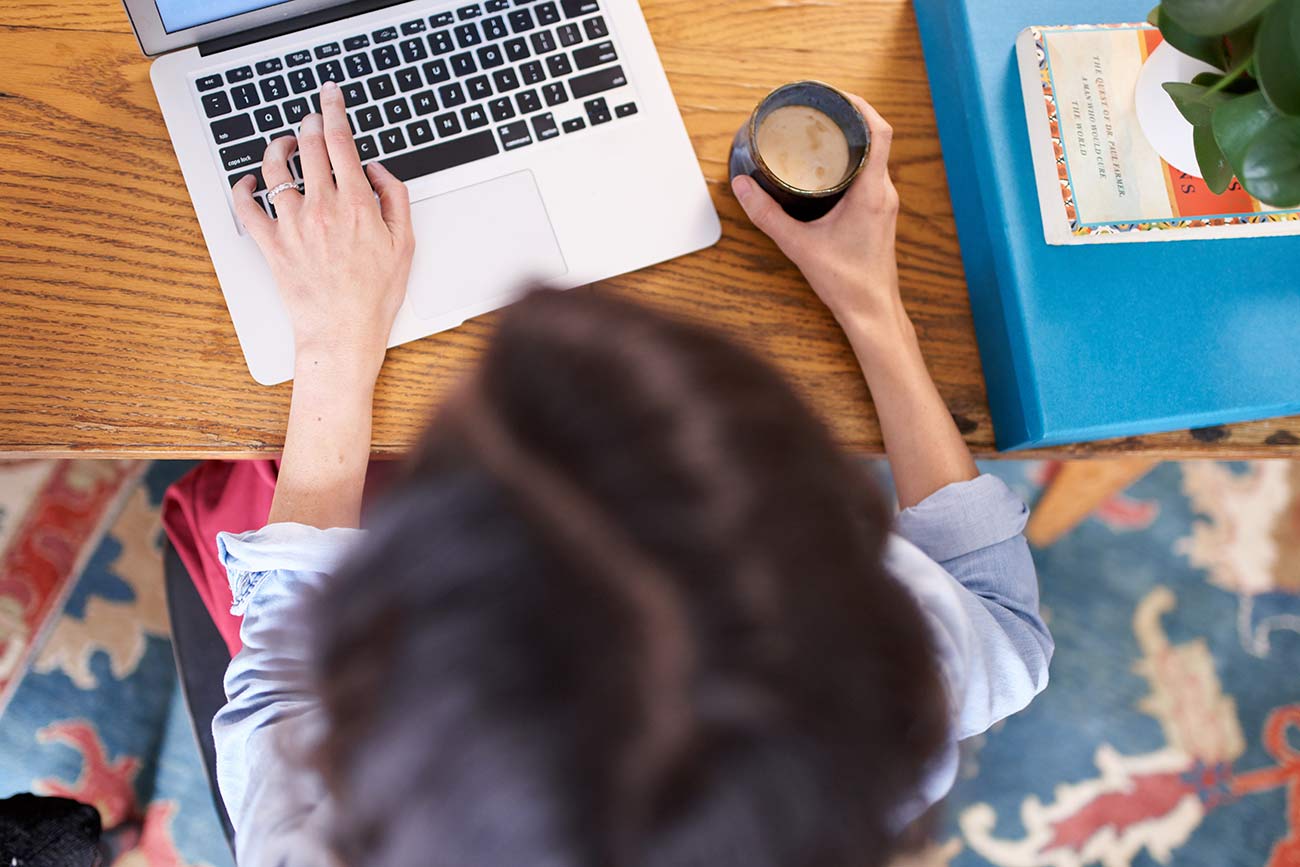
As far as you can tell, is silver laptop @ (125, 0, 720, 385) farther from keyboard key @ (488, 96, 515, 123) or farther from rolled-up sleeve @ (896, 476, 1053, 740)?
rolled-up sleeve @ (896, 476, 1053, 740)

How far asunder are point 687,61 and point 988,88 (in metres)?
0.22

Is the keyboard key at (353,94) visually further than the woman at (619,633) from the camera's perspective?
Yes

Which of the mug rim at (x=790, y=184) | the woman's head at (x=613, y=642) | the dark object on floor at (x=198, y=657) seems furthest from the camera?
the dark object on floor at (x=198, y=657)

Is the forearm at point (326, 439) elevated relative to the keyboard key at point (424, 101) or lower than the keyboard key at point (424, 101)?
lower

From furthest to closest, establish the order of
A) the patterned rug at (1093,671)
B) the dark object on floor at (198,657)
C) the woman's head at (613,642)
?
the patterned rug at (1093,671), the dark object on floor at (198,657), the woman's head at (613,642)

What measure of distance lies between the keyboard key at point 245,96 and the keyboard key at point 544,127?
0.65 ft

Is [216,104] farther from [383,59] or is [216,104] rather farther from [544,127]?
[544,127]

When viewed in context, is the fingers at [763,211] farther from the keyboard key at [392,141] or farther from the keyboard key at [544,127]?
the keyboard key at [392,141]

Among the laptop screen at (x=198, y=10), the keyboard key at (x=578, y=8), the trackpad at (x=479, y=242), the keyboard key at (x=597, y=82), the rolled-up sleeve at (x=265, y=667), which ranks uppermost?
the laptop screen at (x=198, y=10)

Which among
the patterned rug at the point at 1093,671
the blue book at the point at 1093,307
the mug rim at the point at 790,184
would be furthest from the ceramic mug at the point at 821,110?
the patterned rug at the point at 1093,671

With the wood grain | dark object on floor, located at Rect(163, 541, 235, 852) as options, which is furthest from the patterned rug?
the wood grain

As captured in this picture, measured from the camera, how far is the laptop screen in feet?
2.03

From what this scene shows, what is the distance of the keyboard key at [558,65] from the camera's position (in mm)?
670

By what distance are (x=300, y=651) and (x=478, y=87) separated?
0.41 m
